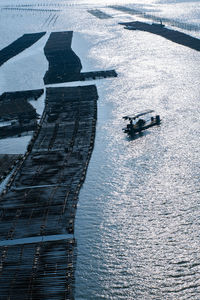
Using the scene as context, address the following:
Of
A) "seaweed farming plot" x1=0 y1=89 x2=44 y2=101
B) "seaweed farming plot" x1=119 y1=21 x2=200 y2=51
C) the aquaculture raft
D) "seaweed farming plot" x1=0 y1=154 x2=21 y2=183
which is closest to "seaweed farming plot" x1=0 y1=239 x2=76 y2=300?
the aquaculture raft

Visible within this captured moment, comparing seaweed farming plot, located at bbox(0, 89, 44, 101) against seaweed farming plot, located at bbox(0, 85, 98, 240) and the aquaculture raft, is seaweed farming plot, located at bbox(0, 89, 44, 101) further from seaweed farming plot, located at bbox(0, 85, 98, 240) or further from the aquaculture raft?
the aquaculture raft

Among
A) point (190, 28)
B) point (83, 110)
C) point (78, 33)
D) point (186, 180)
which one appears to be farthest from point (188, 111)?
point (78, 33)

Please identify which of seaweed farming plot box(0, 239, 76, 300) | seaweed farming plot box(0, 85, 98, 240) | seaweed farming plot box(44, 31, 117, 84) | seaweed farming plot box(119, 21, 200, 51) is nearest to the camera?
seaweed farming plot box(0, 239, 76, 300)

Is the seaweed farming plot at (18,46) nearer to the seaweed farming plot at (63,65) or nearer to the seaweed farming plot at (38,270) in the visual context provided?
the seaweed farming plot at (63,65)

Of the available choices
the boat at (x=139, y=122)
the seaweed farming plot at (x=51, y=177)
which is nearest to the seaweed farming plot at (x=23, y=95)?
the seaweed farming plot at (x=51, y=177)

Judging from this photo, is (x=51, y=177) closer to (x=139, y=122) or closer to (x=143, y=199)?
(x=143, y=199)

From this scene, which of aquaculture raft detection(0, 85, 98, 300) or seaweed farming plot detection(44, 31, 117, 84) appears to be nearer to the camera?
aquaculture raft detection(0, 85, 98, 300)
